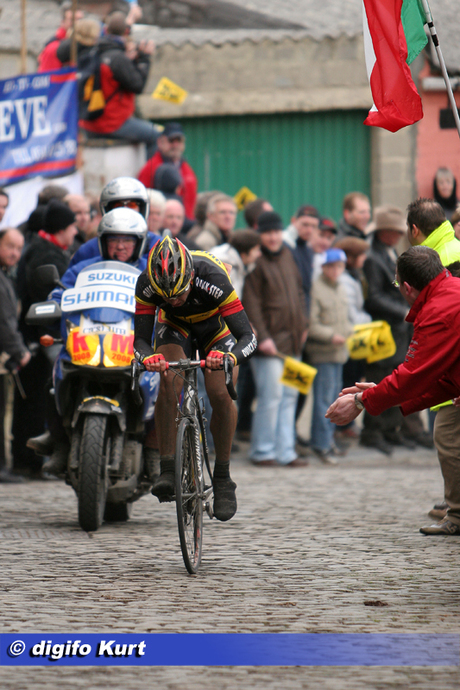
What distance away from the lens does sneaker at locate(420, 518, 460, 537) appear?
770cm


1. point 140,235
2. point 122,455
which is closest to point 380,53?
point 140,235

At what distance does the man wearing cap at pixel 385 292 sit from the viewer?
1216cm

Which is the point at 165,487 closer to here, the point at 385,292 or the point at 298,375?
the point at 298,375

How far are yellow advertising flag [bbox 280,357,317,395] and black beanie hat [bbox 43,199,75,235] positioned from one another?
261 cm

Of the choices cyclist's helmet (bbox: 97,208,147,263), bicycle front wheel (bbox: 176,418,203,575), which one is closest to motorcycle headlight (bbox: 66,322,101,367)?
cyclist's helmet (bbox: 97,208,147,263)

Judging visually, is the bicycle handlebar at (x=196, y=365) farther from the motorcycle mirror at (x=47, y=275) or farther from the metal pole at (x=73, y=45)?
the metal pole at (x=73, y=45)

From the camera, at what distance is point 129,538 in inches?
292

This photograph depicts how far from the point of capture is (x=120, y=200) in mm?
8695

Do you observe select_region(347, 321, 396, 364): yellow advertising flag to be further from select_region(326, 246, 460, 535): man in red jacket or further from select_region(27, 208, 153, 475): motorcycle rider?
select_region(326, 246, 460, 535): man in red jacket

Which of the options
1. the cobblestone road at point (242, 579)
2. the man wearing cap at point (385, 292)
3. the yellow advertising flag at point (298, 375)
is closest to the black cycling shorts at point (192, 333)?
the cobblestone road at point (242, 579)

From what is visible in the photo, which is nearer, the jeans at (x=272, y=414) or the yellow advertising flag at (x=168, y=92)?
the jeans at (x=272, y=414)

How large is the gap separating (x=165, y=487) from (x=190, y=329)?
3.70 ft

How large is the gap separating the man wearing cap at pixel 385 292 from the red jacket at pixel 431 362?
620cm

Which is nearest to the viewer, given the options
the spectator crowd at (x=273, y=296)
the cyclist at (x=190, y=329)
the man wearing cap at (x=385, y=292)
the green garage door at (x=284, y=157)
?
the cyclist at (x=190, y=329)
